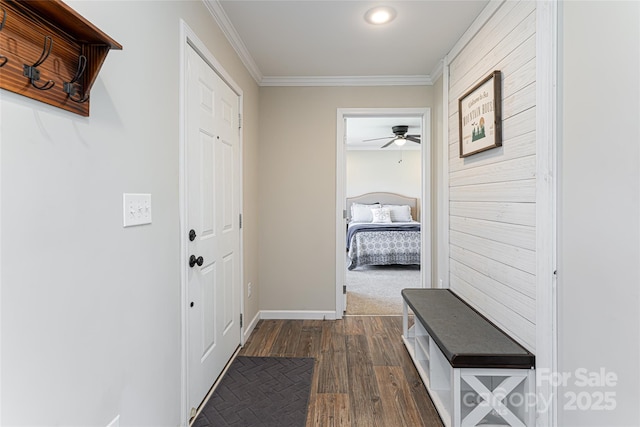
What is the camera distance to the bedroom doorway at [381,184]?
10.4 feet

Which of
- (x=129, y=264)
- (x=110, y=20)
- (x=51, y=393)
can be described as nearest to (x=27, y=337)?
(x=51, y=393)

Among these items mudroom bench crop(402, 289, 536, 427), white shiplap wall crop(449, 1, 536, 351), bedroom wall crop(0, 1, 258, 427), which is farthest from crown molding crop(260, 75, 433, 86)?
mudroom bench crop(402, 289, 536, 427)

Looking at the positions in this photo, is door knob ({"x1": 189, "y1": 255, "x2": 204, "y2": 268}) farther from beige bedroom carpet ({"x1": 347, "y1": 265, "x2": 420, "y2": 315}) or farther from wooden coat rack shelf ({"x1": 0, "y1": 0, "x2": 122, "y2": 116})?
beige bedroom carpet ({"x1": 347, "y1": 265, "x2": 420, "y2": 315})

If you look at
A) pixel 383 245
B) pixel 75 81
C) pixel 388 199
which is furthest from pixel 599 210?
pixel 388 199

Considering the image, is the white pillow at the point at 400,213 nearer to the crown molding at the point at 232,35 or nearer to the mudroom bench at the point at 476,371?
the crown molding at the point at 232,35

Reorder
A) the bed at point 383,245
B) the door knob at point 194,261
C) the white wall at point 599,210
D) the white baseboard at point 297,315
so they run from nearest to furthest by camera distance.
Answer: the white wall at point 599,210
the door knob at point 194,261
the white baseboard at point 297,315
the bed at point 383,245

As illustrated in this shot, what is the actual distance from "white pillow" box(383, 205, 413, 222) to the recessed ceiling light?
17.0 feet

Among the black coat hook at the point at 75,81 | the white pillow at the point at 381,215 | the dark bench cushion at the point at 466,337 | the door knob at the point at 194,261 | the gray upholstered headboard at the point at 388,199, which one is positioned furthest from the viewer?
the gray upholstered headboard at the point at 388,199

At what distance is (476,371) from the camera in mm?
1515

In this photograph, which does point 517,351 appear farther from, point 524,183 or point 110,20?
point 110,20

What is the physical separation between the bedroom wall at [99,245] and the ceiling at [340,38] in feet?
1.98

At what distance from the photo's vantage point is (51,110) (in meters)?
0.86

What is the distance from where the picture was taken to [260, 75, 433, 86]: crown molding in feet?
10.2

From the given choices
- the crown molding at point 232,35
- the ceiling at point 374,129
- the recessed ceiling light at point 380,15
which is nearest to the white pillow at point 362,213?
the ceiling at point 374,129
